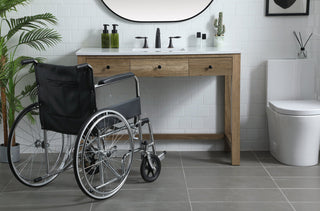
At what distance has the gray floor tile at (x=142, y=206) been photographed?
108 inches

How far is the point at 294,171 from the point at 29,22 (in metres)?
2.39

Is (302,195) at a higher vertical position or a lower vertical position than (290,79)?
lower

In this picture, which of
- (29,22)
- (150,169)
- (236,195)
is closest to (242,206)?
(236,195)

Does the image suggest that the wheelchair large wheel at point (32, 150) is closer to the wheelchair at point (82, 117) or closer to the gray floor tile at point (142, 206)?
the wheelchair at point (82, 117)

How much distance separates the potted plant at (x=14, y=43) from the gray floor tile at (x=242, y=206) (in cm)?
168

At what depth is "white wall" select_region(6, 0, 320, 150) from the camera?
149 inches

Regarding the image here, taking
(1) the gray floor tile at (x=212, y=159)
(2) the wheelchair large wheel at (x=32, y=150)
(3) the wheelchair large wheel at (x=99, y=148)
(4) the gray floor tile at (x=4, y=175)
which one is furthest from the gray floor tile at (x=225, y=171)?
(4) the gray floor tile at (x=4, y=175)

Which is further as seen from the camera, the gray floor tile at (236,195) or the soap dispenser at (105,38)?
the soap dispenser at (105,38)

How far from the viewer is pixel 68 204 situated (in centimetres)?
282

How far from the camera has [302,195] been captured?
2934 mm

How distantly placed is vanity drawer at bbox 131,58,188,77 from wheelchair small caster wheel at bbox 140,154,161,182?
65 centimetres

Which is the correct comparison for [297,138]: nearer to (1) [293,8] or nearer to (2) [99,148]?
(1) [293,8]

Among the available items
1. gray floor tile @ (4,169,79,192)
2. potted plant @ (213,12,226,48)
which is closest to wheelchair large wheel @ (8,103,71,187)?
gray floor tile @ (4,169,79,192)

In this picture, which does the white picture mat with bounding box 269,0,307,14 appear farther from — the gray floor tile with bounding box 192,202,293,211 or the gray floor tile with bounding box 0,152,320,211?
the gray floor tile with bounding box 192,202,293,211
